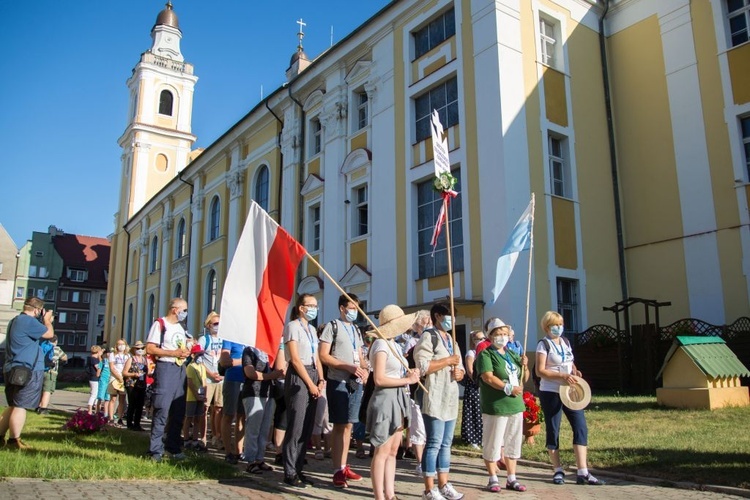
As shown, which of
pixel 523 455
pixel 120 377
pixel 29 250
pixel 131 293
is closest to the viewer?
pixel 523 455

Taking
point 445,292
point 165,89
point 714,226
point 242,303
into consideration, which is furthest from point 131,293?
point 242,303

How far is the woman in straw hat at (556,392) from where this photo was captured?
6.58m

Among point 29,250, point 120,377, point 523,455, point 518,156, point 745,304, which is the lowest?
point 523,455

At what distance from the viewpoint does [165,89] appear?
52.6 m

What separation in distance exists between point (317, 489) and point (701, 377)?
7257 mm

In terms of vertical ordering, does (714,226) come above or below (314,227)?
below

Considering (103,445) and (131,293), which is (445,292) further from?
(131,293)

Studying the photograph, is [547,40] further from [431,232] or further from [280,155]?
[280,155]

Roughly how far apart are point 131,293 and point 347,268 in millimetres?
29500

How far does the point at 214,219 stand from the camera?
3425cm

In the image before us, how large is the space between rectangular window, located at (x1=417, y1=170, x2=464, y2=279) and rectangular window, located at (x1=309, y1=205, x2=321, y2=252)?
5.97m

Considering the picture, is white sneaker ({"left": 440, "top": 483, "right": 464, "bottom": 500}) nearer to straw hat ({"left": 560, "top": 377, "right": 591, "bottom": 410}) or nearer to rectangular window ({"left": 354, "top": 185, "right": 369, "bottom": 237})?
straw hat ({"left": 560, "top": 377, "right": 591, "bottom": 410})

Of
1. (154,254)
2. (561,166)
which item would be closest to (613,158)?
(561,166)

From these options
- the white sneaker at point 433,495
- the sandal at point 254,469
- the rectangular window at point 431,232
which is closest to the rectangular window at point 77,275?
the rectangular window at point 431,232
